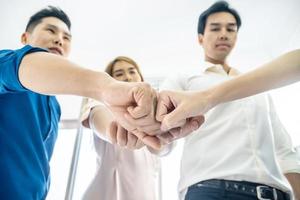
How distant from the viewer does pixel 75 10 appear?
2.14m

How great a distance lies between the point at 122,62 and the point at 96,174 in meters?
0.58

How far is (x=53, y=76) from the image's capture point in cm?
49

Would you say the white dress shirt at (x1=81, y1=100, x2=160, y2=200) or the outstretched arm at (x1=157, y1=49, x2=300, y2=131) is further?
the white dress shirt at (x1=81, y1=100, x2=160, y2=200)

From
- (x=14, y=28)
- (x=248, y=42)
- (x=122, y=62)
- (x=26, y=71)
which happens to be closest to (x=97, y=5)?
(x=14, y=28)

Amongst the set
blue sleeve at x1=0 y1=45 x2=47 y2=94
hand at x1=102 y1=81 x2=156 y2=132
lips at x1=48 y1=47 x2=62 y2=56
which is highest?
lips at x1=48 y1=47 x2=62 y2=56

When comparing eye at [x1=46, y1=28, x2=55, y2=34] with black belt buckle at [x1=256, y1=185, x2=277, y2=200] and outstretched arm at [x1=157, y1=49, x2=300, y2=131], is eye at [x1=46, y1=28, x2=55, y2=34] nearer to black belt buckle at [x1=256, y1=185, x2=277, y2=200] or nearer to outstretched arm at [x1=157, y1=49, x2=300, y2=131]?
outstretched arm at [x1=157, y1=49, x2=300, y2=131]

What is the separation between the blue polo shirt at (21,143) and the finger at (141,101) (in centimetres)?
22

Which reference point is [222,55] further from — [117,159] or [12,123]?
[12,123]

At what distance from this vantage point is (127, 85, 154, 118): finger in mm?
585

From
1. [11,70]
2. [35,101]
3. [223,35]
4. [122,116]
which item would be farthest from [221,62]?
[11,70]

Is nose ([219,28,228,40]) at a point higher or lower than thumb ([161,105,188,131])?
higher

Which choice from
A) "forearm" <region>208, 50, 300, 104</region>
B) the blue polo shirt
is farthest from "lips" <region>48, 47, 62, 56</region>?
"forearm" <region>208, 50, 300, 104</region>

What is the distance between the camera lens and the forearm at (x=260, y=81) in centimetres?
68

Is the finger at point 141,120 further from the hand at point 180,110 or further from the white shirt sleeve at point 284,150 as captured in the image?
the white shirt sleeve at point 284,150
